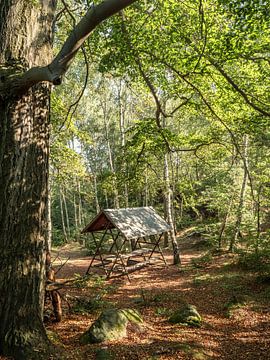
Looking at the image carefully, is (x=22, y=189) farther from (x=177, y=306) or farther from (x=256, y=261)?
(x=256, y=261)

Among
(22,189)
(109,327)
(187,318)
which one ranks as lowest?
(187,318)

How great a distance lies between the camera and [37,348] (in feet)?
11.9

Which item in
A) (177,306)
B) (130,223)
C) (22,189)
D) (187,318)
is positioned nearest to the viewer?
(22,189)

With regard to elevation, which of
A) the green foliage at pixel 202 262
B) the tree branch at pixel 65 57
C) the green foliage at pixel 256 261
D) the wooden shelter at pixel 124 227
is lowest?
the green foliage at pixel 202 262

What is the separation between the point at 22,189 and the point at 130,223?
9.57 m

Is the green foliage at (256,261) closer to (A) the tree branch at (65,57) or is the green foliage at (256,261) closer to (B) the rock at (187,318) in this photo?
(B) the rock at (187,318)

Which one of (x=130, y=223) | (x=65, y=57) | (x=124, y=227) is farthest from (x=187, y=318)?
(x=130, y=223)

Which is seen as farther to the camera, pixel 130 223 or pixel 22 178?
pixel 130 223

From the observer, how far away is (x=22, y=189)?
3730mm

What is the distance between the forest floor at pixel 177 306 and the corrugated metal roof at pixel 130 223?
1946mm

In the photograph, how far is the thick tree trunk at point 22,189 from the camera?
11.7 feet

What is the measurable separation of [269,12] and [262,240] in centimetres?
773

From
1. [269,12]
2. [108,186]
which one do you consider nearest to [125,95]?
[108,186]

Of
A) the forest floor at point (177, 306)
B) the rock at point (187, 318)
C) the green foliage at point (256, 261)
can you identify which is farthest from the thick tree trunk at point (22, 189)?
the green foliage at point (256, 261)
